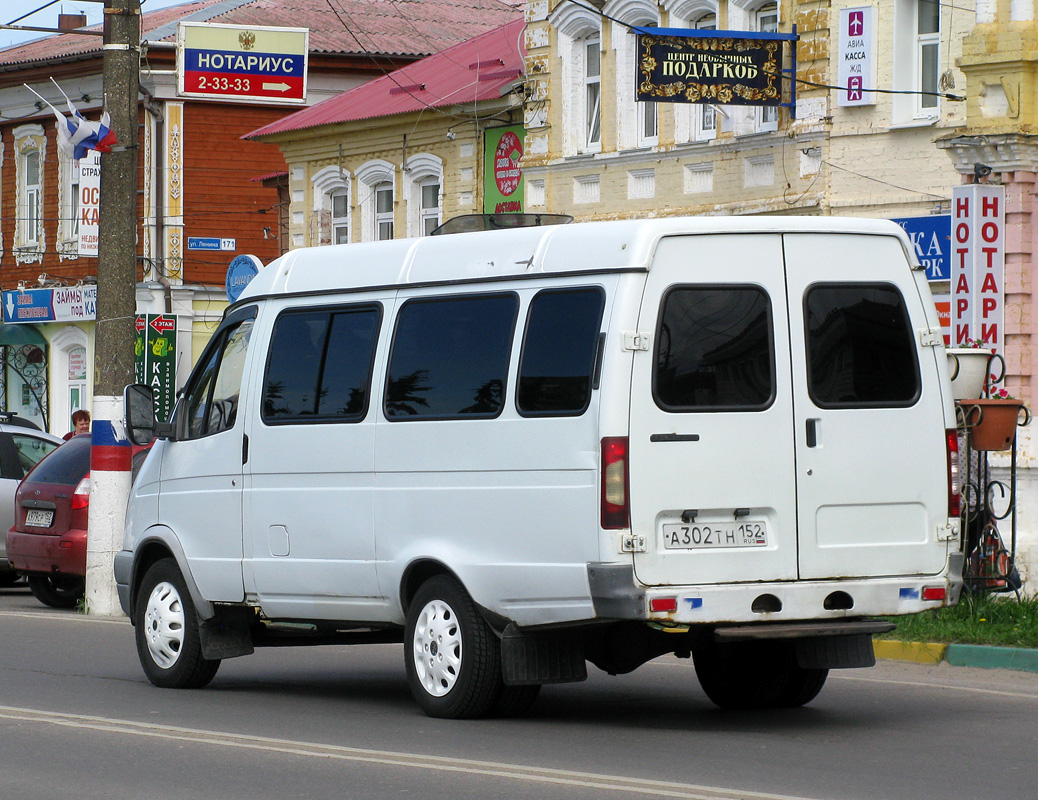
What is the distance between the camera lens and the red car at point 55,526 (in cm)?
1781

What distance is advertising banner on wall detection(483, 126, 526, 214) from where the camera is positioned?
29031mm

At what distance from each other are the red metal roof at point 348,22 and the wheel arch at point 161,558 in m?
26.7

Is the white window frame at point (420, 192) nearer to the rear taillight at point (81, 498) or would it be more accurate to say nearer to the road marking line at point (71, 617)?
the rear taillight at point (81, 498)

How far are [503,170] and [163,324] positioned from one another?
9923 mm

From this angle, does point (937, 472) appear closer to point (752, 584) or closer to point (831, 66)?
point (752, 584)

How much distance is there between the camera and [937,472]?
376 inches

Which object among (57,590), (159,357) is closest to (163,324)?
(159,357)

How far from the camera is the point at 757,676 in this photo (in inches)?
409

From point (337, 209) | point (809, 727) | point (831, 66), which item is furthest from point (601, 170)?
point (809, 727)

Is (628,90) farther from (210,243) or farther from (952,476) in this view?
(952,476)

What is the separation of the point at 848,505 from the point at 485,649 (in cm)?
188

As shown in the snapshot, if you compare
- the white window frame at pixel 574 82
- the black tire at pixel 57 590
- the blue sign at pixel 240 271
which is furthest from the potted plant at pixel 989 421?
the white window frame at pixel 574 82

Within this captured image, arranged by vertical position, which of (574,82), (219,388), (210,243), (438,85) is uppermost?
(438,85)

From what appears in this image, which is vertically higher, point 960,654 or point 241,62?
point 241,62
